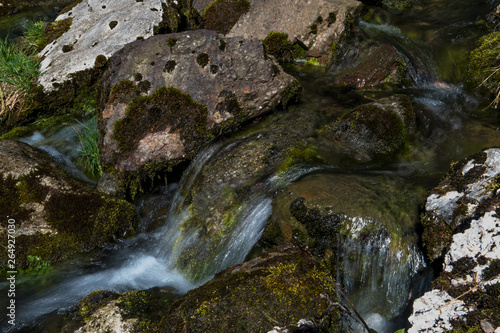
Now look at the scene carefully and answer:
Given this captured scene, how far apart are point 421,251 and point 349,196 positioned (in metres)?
0.97

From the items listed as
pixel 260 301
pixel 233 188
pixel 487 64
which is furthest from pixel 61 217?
pixel 487 64

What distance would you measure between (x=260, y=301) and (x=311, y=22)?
7.10 m

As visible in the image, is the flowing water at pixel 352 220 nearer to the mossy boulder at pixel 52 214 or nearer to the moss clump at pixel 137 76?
the mossy boulder at pixel 52 214

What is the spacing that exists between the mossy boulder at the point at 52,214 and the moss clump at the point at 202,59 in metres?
2.74

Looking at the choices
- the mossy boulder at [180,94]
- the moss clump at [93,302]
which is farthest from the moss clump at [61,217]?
the moss clump at [93,302]

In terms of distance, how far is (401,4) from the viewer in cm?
1010

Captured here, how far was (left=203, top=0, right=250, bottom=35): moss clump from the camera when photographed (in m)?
8.98

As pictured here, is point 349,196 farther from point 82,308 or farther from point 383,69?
point 383,69

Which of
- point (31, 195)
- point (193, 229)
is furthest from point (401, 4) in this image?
point (31, 195)

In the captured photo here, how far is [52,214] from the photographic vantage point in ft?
17.5

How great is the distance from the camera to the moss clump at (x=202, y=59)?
651 cm

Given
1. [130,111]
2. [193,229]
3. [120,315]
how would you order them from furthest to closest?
[130,111] < [193,229] < [120,315]

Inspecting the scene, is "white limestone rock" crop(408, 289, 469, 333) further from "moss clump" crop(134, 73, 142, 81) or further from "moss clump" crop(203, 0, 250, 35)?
"moss clump" crop(203, 0, 250, 35)

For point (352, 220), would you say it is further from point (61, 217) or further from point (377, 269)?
point (61, 217)
